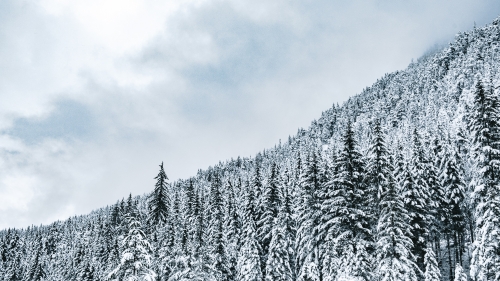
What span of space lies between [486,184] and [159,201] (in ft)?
111

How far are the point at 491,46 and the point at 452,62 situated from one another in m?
20.7

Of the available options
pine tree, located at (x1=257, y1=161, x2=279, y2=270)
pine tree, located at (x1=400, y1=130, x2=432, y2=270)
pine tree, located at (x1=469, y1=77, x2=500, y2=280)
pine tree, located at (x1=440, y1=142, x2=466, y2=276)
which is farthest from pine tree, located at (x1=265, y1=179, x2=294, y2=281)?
pine tree, located at (x1=469, y1=77, x2=500, y2=280)

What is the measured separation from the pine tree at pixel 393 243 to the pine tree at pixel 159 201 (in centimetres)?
2545

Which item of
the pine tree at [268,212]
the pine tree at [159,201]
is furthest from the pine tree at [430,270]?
the pine tree at [159,201]

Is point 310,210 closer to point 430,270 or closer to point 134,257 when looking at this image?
point 430,270

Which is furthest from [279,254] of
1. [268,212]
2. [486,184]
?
[486,184]

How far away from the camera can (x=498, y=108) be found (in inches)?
1104

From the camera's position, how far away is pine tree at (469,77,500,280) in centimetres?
2423

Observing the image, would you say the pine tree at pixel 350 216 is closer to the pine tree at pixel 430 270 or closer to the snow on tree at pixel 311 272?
the snow on tree at pixel 311 272

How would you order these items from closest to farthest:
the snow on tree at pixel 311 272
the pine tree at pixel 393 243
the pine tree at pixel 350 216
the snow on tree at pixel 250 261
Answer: the pine tree at pixel 393 243 → the pine tree at pixel 350 216 → the snow on tree at pixel 311 272 → the snow on tree at pixel 250 261

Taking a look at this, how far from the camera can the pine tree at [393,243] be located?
2890cm

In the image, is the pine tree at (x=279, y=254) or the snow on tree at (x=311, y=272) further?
the pine tree at (x=279, y=254)

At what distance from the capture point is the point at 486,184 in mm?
26531

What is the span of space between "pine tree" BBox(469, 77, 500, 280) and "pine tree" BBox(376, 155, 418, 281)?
4839mm
